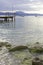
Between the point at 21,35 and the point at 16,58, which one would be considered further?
the point at 21,35

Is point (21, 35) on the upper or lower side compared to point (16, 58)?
lower

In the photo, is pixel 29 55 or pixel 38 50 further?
pixel 38 50

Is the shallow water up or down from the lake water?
up

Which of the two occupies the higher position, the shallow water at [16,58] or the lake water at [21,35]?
the shallow water at [16,58]

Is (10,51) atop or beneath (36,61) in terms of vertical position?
beneath

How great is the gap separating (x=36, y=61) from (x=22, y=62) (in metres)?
1.66

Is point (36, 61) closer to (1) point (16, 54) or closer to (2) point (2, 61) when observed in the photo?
(2) point (2, 61)

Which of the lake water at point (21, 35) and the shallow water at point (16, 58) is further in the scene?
the lake water at point (21, 35)

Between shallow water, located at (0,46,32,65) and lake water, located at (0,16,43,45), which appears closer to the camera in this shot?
shallow water, located at (0,46,32,65)

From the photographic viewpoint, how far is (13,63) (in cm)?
1361

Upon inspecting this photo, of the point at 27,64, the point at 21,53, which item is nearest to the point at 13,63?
the point at 27,64

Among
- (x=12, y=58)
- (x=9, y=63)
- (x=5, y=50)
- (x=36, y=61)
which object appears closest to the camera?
→ (x=36, y=61)

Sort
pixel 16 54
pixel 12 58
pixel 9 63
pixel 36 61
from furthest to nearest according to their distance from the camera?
pixel 16 54
pixel 12 58
pixel 9 63
pixel 36 61

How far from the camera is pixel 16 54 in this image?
16438mm
